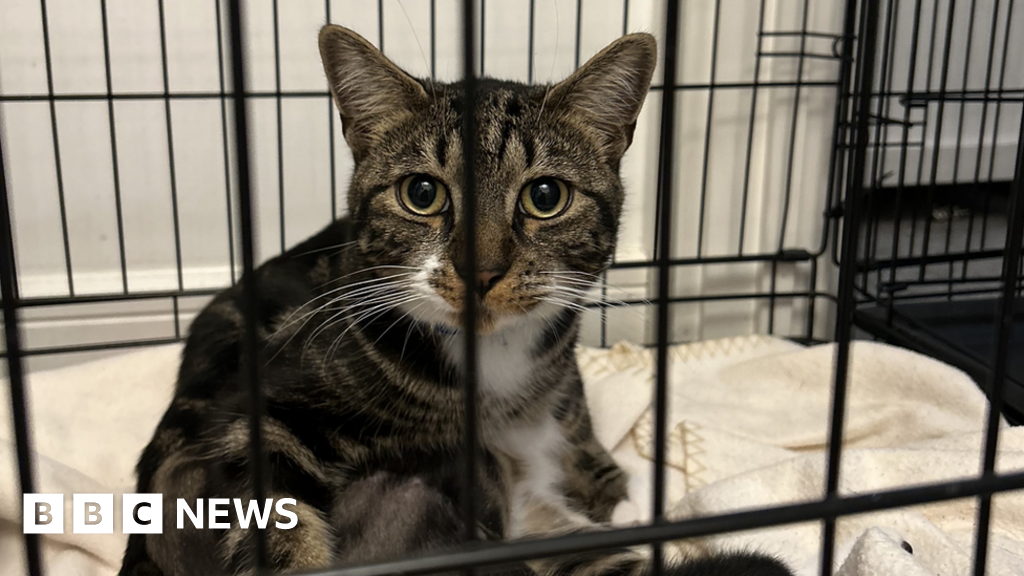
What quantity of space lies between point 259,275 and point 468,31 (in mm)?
894

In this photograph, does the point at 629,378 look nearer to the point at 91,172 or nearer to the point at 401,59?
the point at 401,59

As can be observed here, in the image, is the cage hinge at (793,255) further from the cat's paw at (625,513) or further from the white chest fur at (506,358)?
the white chest fur at (506,358)

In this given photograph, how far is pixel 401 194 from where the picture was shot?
3.44ft

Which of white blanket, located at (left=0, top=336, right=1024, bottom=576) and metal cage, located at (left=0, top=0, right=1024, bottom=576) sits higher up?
metal cage, located at (left=0, top=0, right=1024, bottom=576)

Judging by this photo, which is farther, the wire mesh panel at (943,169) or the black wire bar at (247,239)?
the wire mesh panel at (943,169)

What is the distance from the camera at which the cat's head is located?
3.17ft

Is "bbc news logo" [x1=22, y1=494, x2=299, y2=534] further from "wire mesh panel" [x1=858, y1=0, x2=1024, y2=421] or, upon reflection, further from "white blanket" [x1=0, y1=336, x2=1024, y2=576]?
"wire mesh panel" [x1=858, y1=0, x2=1024, y2=421]

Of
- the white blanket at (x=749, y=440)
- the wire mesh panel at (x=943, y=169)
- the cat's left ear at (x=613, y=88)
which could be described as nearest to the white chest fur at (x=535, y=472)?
the white blanket at (x=749, y=440)

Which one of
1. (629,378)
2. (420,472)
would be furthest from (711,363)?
(420,472)

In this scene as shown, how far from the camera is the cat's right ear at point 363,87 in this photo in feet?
3.33

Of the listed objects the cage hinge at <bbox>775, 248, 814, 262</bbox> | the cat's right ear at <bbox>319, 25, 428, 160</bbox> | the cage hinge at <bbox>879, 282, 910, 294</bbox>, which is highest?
the cat's right ear at <bbox>319, 25, 428, 160</bbox>

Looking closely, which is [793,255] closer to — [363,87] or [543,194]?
[543,194]

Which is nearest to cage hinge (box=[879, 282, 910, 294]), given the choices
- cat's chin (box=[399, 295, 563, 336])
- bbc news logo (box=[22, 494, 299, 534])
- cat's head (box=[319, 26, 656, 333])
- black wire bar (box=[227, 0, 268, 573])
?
cat's head (box=[319, 26, 656, 333])

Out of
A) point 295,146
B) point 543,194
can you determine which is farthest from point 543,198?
point 295,146
